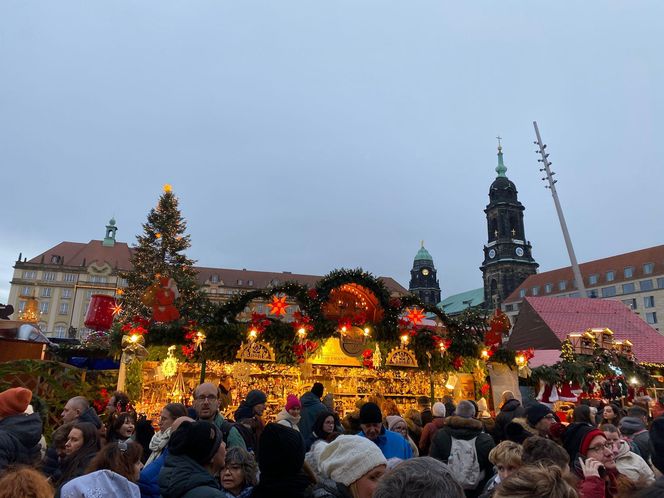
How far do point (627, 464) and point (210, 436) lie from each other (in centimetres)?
307

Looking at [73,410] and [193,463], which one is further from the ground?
[73,410]

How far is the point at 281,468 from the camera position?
243 cm

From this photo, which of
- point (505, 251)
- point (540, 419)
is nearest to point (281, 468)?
point (540, 419)

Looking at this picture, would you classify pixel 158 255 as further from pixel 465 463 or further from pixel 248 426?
pixel 465 463

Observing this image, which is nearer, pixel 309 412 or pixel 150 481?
pixel 150 481

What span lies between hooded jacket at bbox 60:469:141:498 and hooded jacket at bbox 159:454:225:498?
195 mm

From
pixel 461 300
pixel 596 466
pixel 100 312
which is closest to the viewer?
pixel 596 466

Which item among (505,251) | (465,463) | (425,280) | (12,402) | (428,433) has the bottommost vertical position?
(465,463)

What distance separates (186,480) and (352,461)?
3.26ft

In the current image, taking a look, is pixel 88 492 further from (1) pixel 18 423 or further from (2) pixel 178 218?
(2) pixel 178 218

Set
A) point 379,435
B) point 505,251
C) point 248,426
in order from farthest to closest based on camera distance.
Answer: point 505,251
point 248,426
point 379,435

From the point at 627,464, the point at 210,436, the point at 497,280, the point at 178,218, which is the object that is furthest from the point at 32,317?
the point at 497,280

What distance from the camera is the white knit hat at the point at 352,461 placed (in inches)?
89.3

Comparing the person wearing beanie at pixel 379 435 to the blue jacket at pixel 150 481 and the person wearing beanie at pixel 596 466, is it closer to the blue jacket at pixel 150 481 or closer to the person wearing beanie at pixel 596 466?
the person wearing beanie at pixel 596 466
